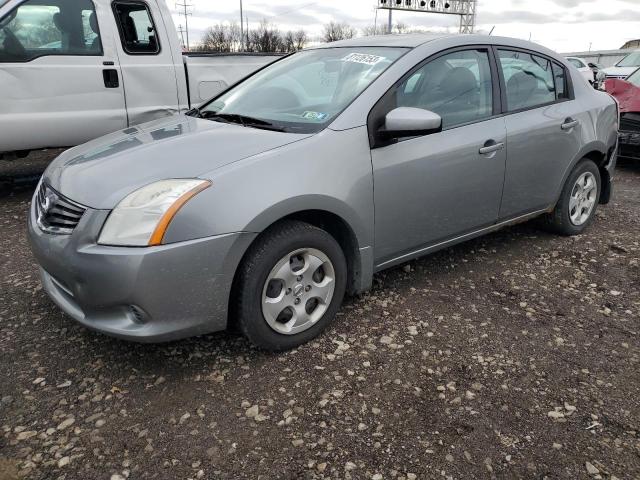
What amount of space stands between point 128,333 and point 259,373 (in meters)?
0.67

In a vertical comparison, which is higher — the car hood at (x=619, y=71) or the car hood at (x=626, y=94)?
the car hood at (x=626, y=94)

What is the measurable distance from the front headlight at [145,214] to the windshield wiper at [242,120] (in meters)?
0.73

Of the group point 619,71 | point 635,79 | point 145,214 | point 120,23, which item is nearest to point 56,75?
point 120,23

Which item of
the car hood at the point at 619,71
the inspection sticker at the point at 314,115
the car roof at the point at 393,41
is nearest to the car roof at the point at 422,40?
the car roof at the point at 393,41

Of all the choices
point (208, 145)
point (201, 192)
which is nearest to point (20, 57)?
point (208, 145)

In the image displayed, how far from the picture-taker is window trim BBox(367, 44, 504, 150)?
114 inches

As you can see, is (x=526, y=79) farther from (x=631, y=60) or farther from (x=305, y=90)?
(x=631, y=60)

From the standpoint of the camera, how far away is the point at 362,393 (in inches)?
98.2

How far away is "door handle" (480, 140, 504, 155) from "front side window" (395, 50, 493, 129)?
7.2 inches

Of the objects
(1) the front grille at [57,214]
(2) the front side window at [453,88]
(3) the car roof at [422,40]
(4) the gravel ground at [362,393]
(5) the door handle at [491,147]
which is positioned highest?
(3) the car roof at [422,40]

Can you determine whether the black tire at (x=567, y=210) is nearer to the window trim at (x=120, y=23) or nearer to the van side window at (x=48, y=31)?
the window trim at (x=120, y=23)

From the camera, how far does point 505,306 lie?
3.33 meters

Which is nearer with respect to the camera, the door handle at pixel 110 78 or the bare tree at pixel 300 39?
the door handle at pixel 110 78

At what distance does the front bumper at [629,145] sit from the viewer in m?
6.72
